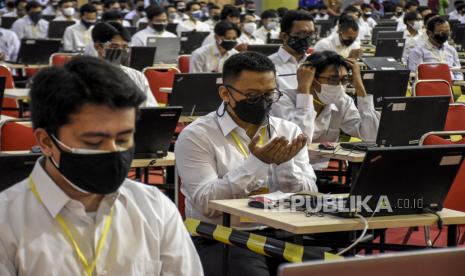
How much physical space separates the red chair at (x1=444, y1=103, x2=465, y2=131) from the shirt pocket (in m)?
4.10

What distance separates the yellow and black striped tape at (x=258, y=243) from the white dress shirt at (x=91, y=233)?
99 centimetres

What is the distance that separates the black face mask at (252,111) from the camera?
4.40m

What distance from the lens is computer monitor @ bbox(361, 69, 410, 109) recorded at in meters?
7.85

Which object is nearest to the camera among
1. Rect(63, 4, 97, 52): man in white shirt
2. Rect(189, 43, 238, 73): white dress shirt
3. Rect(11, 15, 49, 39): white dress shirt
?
Rect(189, 43, 238, 73): white dress shirt

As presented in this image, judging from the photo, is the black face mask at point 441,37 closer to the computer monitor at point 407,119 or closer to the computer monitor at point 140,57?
the computer monitor at point 140,57

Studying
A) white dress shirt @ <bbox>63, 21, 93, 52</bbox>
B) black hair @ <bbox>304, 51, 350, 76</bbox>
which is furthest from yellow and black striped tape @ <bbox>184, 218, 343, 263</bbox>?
white dress shirt @ <bbox>63, 21, 93, 52</bbox>

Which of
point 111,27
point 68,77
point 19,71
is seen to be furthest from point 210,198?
point 19,71

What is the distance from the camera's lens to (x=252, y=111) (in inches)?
173

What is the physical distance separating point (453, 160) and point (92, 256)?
5.98 feet

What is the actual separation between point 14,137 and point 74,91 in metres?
2.76

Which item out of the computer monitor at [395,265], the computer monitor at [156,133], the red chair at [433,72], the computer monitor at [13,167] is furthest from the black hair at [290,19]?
the computer monitor at [395,265]

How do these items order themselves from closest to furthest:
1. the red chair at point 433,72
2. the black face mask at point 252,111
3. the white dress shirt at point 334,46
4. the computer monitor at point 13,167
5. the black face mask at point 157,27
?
the computer monitor at point 13,167 → the black face mask at point 252,111 → the red chair at point 433,72 → the white dress shirt at point 334,46 → the black face mask at point 157,27

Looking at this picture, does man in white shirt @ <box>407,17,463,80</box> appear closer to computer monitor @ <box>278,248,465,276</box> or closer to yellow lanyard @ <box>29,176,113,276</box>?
yellow lanyard @ <box>29,176,113,276</box>

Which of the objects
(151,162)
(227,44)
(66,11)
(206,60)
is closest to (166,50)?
(227,44)
